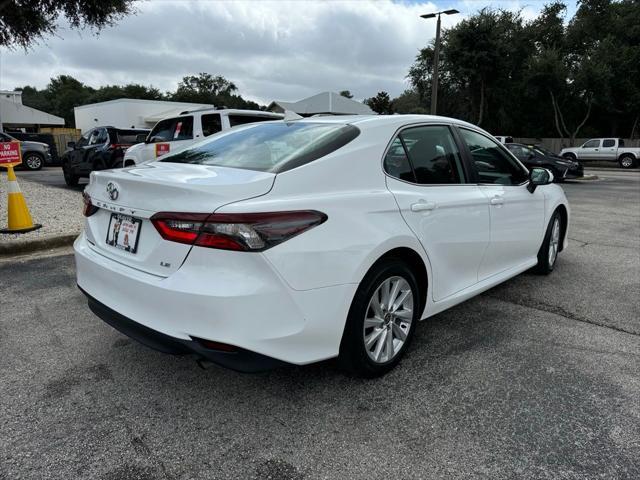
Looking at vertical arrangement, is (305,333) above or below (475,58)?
below

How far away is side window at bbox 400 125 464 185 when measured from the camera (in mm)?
3189

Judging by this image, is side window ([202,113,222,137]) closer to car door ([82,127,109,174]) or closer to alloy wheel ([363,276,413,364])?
car door ([82,127,109,174])

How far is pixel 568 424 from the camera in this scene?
8.25 ft

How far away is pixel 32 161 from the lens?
20.4m

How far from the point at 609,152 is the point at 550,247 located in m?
29.1

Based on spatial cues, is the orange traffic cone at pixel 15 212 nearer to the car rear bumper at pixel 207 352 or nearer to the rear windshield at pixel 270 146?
the rear windshield at pixel 270 146

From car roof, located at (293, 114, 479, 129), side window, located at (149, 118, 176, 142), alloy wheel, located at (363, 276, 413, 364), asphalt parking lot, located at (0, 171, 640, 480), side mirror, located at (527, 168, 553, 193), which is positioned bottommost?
asphalt parking lot, located at (0, 171, 640, 480)

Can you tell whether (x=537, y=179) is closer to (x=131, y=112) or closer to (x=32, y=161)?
(x=32, y=161)

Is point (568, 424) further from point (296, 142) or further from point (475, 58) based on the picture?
point (475, 58)

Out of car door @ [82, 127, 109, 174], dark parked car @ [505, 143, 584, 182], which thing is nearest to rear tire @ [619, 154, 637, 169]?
dark parked car @ [505, 143, 584, 182]

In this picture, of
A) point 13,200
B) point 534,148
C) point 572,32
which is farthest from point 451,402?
point 572,32

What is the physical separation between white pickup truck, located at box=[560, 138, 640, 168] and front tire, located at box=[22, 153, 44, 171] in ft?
89.4

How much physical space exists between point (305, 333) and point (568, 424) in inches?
56.7

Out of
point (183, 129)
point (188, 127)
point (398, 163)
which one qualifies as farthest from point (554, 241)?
point (183, 129)
